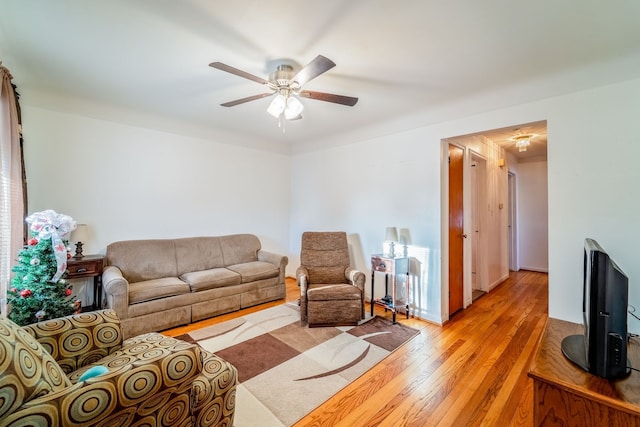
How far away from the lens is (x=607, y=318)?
1244mm

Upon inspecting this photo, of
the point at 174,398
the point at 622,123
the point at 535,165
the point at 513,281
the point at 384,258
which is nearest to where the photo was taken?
the point at 174,398

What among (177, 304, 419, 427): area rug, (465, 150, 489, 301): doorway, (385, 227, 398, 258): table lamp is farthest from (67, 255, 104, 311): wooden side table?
(465, 150, 489, 301): doorway

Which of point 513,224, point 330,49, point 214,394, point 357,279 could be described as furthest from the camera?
point 513,224

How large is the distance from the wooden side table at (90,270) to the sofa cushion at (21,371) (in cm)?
188

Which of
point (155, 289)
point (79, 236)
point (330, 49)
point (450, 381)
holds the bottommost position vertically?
point (450, 381)

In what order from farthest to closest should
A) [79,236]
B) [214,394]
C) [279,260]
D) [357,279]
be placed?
[279,260], [357,279], [79,236], [214,394]

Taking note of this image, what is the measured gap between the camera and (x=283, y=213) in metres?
5.10

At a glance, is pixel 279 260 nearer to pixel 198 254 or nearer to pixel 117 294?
pixel 198 254

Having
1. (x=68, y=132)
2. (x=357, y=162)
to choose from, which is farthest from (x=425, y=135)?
(x=68, y=132)

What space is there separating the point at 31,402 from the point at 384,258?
2.94 meters

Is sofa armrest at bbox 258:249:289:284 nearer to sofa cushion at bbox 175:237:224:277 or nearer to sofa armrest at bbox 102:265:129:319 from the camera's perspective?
sofa cushion at bbox 175:237:224:277

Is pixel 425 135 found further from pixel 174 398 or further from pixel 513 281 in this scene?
pixel 513 281

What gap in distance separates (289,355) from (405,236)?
2.01m

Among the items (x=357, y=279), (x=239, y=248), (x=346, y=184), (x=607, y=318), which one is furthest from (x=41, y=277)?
(x=607, y=318)
